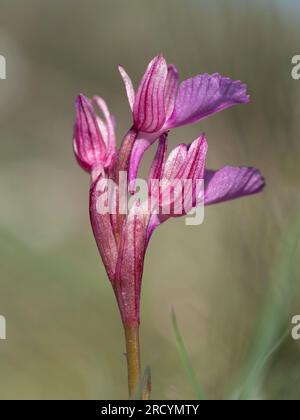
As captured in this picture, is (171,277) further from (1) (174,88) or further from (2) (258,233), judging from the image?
(1) (174,88)

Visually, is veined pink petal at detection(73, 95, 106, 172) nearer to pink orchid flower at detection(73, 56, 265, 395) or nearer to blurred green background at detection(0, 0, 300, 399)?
pink orchid flower at detection(73, 56, 265, 395)

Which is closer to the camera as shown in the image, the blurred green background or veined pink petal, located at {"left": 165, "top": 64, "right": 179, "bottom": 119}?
veined pink petal, located at {"left": 165, "top": 64, "right": 179, "bottom": 119}

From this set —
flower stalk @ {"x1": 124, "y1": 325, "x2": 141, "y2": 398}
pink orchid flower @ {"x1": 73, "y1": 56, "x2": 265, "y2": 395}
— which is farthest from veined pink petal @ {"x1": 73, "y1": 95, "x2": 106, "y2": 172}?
flower stalk @ {"x1": 124, "y1": 325, "x2": 141, "y2": 398}

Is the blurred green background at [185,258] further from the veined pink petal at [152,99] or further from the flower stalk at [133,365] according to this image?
the veined pink petal at [152,99]

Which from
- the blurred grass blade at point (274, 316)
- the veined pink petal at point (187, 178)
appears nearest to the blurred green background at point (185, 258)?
the blurred grass blade at point (274, 316)

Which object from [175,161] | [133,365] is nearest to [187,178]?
[175,161]

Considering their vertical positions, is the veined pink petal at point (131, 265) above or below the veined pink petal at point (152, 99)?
below

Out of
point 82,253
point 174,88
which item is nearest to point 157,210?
point 174,88
